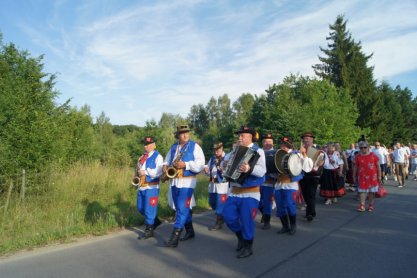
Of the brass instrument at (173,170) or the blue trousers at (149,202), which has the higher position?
the brass instrument at (173,170)

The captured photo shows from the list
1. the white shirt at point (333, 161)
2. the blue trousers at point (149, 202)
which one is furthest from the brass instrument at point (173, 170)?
the white shirt at point (333, 161)

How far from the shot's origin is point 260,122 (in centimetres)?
4162

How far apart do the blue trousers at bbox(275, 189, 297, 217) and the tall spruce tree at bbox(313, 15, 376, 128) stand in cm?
4010

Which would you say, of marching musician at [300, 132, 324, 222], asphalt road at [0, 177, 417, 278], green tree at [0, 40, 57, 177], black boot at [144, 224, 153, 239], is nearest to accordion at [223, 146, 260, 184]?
asphalt road at [0, 177, 417, 278]

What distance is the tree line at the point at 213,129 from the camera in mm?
11266

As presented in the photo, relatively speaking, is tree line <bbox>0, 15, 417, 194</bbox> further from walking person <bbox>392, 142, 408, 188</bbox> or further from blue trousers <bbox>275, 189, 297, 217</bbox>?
walking person <bbox>392, 142, 408, 188</bbox>

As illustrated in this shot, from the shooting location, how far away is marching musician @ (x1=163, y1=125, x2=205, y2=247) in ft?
22.2

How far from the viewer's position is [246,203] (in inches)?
238

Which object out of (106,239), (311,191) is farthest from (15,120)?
(311,191)

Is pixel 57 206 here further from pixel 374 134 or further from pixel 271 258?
pixel 374 134

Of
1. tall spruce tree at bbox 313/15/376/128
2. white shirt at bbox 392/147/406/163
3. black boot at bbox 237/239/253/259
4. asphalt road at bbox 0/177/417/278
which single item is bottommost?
asphalt road at bbox 0/177/417/278

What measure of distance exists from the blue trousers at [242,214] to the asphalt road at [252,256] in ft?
1.39

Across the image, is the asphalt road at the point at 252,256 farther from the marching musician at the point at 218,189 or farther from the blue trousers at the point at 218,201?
the blue trousers at the point at 218,201

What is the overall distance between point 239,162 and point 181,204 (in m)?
1.50
